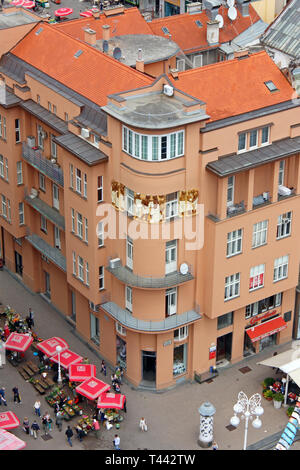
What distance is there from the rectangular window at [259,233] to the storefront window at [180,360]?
410 inches

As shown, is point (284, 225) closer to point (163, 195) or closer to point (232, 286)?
point (232, 286)

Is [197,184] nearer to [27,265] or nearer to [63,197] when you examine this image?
[63,197]

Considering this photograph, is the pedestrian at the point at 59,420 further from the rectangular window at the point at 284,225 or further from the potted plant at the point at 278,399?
the rectangular window at the point at 284,225

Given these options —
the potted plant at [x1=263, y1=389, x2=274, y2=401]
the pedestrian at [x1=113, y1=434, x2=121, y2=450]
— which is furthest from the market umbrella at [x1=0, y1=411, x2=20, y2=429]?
the potted plant at [x1=263, y1=389, x2=274, y2=401]

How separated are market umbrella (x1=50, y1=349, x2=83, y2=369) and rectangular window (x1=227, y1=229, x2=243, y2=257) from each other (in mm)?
15859

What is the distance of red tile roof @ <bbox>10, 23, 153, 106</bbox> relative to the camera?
70562mm

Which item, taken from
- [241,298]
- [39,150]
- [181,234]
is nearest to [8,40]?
[39,150]

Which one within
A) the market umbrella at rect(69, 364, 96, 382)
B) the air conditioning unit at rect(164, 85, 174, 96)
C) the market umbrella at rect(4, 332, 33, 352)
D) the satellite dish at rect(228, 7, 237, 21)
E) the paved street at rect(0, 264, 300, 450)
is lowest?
the paved street at rect(0, 264, 300, 450)

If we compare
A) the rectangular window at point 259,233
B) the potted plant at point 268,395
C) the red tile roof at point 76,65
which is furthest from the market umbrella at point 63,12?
the potted plant at point 268,395

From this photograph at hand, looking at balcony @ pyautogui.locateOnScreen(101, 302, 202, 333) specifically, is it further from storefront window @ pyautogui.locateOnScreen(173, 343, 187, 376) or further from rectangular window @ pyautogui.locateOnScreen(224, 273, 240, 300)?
storefront window @ pyautogui.locateOnScreen(173, 343, 187, 376)

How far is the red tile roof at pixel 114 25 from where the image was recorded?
86.3 meters

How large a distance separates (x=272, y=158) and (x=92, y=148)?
13829 mm

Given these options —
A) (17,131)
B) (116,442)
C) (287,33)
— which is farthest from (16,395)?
(287,33)

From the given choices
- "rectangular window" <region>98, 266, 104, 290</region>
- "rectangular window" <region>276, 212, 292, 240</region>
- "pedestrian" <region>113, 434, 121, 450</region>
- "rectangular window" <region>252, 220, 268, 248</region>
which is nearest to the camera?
"pedestrian" <region>113, 434, 121, 450</region>
